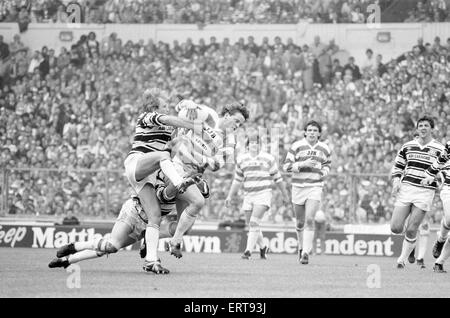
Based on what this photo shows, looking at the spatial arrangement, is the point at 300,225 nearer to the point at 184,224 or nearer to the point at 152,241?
the point at 184,224

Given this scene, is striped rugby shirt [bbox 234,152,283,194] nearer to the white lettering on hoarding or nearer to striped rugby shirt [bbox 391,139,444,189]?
striped rugby shirt [bbox 391,139,444,189]

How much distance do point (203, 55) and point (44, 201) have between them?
28.7ft

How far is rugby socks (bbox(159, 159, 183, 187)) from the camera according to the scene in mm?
11438

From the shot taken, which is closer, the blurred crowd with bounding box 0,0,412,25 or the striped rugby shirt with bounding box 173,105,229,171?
the striped rugby shirt with bounding box 173,105,229,171

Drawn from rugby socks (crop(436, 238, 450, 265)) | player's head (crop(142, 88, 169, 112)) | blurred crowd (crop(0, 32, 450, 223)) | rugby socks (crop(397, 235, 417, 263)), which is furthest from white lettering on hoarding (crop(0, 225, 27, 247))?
rugby socks (crop(436, 238, 450, 265))

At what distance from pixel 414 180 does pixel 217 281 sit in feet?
17.4

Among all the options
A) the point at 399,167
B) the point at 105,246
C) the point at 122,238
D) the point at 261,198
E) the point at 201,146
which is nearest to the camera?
the point at 105,246

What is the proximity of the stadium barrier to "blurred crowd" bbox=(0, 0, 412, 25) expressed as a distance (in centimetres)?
1040

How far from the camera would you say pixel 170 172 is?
11.6 meters

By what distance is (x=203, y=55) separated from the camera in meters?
30.0

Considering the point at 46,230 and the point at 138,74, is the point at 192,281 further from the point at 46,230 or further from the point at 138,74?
the point at 138,74

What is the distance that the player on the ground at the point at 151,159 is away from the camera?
11.8 metres

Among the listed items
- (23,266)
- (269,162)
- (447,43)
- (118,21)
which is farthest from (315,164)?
(118,21)

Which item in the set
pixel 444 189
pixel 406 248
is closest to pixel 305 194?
pixel 406 248
